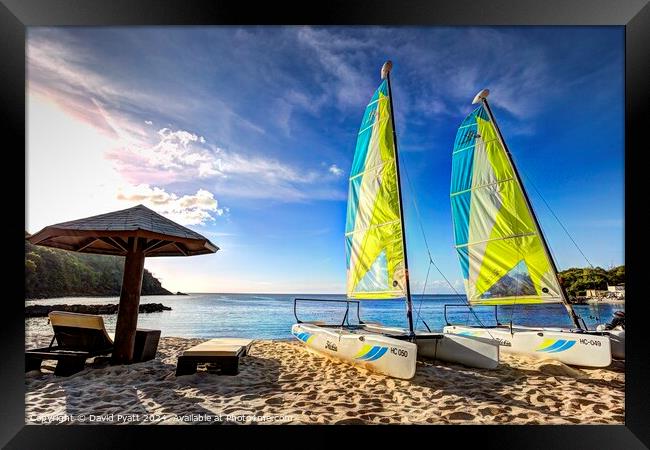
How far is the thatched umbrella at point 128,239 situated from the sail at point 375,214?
2.17 meters

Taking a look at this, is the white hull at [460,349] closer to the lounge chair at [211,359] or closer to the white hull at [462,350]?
the white hull at [462,350]

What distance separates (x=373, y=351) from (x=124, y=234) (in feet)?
8.97

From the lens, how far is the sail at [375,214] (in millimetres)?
4922

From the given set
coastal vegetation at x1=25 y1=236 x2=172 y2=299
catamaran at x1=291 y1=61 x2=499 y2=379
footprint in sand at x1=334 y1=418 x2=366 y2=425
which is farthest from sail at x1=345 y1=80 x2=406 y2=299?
coastal vegetation at x1=25 y1=236 x2=172 y2=299

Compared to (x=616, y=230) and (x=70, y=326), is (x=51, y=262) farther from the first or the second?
(x=616, y=230)

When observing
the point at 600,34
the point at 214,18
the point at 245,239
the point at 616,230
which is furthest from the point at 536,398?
the point at 214,18

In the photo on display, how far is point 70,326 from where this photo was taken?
12.1 feet

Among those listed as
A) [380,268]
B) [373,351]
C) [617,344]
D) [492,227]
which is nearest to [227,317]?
[380,268]

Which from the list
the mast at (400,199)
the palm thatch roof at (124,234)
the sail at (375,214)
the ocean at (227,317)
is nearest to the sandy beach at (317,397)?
the mast at (400,199)

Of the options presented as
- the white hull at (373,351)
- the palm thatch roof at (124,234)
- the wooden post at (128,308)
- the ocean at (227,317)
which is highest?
the palm thatch roof at (124,234)

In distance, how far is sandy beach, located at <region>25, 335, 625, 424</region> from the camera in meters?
3.19

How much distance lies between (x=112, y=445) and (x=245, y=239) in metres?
2.92

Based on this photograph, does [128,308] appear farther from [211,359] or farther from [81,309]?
[81,309]

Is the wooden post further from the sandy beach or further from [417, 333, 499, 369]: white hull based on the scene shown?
[417, 333, 499, 369]: white hull
